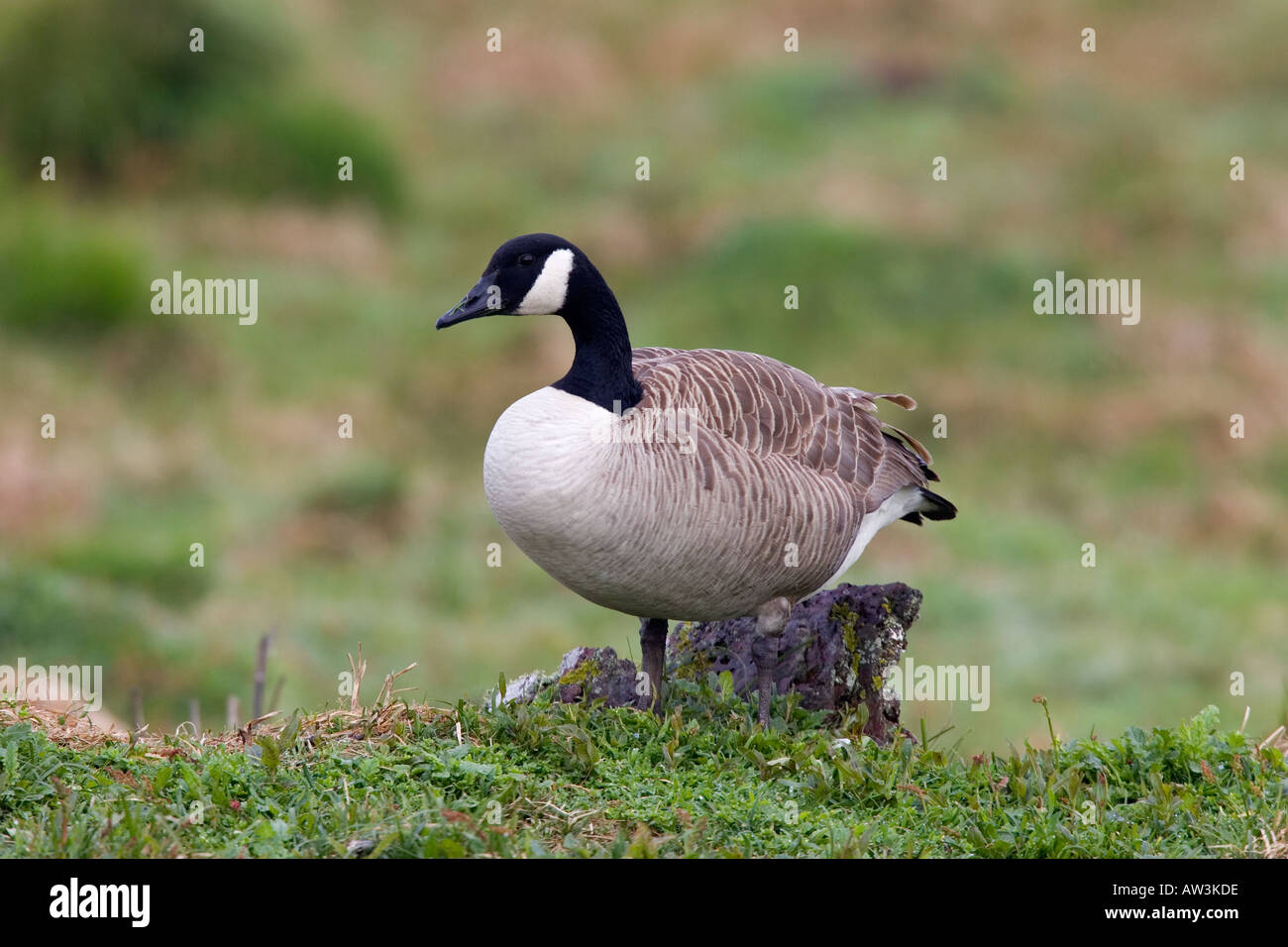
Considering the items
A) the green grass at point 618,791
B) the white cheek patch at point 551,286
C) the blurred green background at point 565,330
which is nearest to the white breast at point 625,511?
the white cheek patch at point 551,286

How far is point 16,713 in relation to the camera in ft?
20.3

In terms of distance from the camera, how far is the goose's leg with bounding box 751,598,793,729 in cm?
671

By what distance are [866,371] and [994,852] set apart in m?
12.5

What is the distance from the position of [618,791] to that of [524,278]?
223 cm

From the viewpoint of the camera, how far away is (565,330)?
61.3 ft

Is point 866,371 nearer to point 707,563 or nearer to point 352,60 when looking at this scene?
point 707,563

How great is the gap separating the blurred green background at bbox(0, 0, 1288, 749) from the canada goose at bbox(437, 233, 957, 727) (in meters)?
2.66

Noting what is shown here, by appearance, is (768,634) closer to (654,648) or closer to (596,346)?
(654,648)

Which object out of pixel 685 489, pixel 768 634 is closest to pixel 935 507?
pixel 768 634

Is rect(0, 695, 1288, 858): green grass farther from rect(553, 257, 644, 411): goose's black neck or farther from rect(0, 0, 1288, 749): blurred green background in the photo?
rect(0, 0, 1288, 749): blurred green background

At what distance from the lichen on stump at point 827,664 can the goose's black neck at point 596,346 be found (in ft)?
4.49

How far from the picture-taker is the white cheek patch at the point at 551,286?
6.36 meters

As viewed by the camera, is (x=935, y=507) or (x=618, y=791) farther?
(x=935, y=507)

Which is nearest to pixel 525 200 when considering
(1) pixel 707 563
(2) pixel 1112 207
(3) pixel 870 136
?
(3) pixel 870 136
